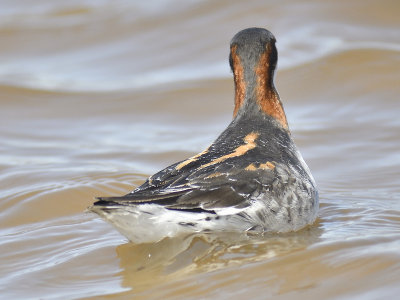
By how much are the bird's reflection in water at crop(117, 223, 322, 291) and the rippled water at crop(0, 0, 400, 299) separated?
0.02 metres

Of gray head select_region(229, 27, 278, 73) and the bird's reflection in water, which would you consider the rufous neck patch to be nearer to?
gray head select_region(229, 27, 278, 73)

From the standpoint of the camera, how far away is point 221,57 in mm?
12773

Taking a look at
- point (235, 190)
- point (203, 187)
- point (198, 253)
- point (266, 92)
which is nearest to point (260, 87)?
point (266, 92)

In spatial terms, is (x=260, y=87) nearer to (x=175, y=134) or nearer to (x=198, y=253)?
(x=198, y=253)

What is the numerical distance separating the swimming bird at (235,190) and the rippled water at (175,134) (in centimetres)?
21

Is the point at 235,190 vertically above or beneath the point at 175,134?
beneath

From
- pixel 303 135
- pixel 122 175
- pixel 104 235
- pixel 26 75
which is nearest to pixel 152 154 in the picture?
pixel 122 175

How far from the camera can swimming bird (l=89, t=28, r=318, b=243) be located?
5750mm

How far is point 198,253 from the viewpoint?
6.14 meters

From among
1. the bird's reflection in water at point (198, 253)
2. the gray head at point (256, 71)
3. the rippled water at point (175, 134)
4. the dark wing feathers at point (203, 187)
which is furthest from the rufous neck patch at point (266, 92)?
the bird's reflection in water at point (198, 253)

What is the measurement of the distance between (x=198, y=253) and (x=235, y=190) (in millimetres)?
586

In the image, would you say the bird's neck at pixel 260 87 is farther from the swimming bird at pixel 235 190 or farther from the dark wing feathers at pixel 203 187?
the dark wing feathers at pixel 203 187

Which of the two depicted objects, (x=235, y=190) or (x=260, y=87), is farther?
(x=260, y=87)

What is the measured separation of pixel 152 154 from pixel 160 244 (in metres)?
3.35
